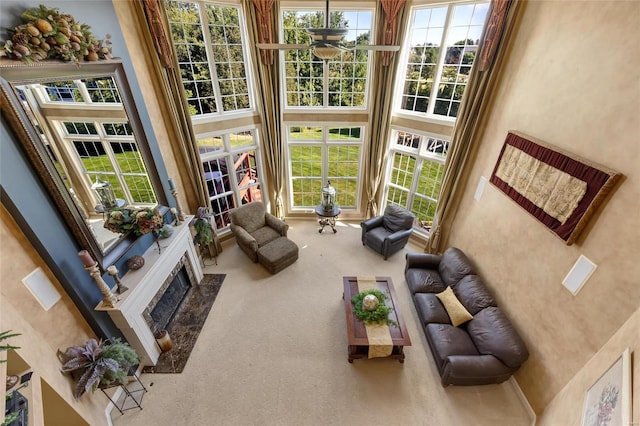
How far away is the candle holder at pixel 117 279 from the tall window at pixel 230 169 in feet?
8.58

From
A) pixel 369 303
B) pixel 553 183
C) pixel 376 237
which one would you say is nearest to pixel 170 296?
pixel 369 303

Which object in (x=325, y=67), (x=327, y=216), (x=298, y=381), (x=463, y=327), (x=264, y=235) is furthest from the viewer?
(x=327, y=216)

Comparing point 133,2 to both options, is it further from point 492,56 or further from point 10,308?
point 492,56

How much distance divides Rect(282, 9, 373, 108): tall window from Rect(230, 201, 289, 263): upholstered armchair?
255 cm

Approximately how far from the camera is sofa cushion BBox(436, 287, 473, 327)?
3.93 meters

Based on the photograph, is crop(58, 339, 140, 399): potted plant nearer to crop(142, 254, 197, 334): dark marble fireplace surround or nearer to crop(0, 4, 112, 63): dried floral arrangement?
crop(142, 254, 197, 334): dark marble fireplace surround

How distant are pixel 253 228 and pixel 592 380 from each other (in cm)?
539

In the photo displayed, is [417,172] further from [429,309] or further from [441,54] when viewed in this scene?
[429,309]

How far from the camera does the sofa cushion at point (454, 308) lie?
3930 millimetres

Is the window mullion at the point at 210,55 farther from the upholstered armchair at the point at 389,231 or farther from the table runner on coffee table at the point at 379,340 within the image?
the table runner on coffee table at the point at 379,340

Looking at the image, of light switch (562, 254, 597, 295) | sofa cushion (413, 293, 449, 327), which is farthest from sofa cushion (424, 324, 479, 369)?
light switch (562, 254, 597, 295)

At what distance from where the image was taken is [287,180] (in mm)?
6766

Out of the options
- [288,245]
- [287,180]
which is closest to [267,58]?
[287,180]

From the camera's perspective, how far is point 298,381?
3.62m
